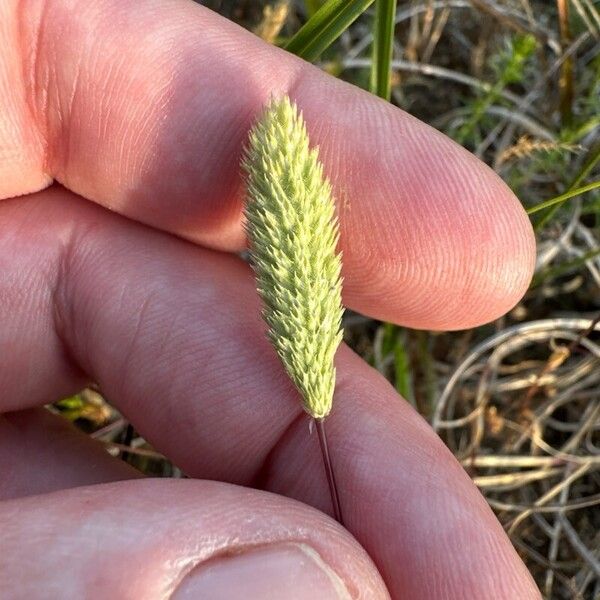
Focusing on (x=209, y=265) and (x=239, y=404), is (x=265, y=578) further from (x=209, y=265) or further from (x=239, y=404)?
(x=209, y=265)

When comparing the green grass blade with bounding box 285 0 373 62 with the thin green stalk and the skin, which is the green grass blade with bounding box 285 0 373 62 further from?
the thin green stalk

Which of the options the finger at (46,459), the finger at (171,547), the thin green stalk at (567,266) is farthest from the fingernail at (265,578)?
the thin green stalk at (567,266)

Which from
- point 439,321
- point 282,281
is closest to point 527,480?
point 439,321

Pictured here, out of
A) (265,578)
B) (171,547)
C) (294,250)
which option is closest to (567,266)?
(294,250)

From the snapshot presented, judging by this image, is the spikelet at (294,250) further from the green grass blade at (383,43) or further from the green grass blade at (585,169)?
the green grass blade at (585,169)

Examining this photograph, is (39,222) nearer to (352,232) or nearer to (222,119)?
(222,119)

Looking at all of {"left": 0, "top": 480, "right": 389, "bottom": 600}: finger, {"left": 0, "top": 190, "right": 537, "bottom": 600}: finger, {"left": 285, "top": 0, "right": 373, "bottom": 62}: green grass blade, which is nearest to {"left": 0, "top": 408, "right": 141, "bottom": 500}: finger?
{"left": 0, "top": 190, "right": 537, "bottom": 600}: finger
